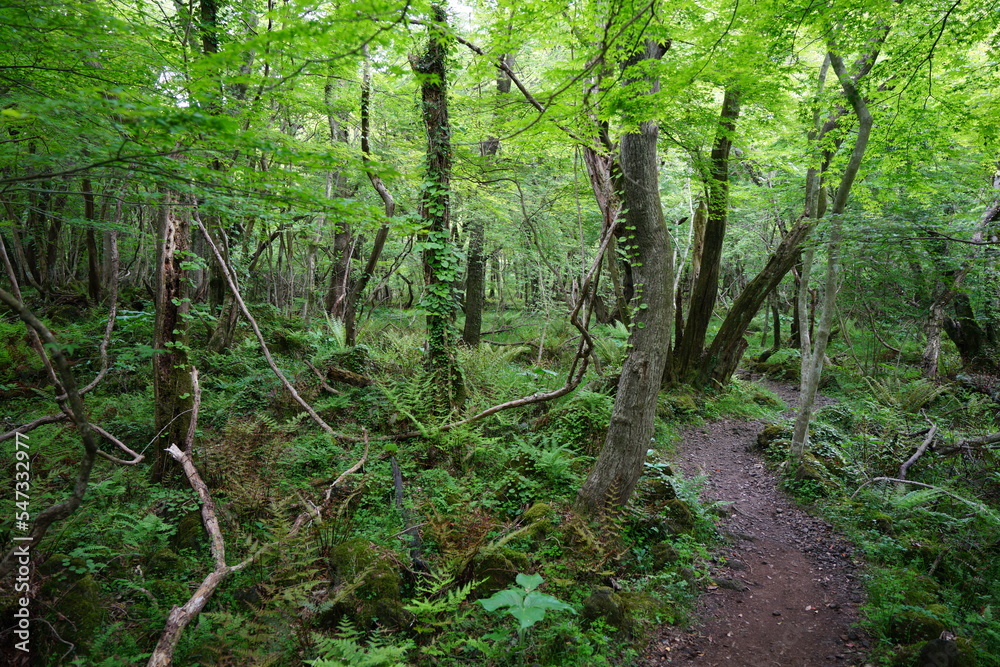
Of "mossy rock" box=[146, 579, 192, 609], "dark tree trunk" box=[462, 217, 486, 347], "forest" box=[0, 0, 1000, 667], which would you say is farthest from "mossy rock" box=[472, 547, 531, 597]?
"dark tree trunk" box=[462, 217, 486, 347]

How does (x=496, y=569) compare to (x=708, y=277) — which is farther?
(x=708, y=277)

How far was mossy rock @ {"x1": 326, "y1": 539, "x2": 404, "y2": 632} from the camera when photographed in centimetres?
339

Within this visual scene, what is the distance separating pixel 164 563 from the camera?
4020mm

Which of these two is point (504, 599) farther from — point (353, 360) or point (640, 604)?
point (353, 360)

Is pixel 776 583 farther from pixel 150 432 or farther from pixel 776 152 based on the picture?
pixel 776 152

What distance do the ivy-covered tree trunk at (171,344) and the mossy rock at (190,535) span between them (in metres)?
1.03

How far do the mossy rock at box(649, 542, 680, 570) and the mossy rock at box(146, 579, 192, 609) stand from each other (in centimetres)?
426

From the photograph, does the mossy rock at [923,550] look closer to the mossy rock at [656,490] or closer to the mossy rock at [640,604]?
the mossy rock at [656,490]

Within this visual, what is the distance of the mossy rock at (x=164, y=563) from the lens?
3975 millimetres

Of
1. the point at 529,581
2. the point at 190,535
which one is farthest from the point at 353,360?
the point at 529,581

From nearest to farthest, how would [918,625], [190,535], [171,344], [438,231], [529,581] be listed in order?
[529,581] < [918,625] < [190,535] < [171,344] < [438,231]

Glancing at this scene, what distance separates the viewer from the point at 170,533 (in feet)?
14.1

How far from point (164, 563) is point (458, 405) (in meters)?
3.86

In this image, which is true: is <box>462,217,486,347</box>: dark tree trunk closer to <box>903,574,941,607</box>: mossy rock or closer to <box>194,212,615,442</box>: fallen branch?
<box>194,212,615,442</box>: fallen branch
